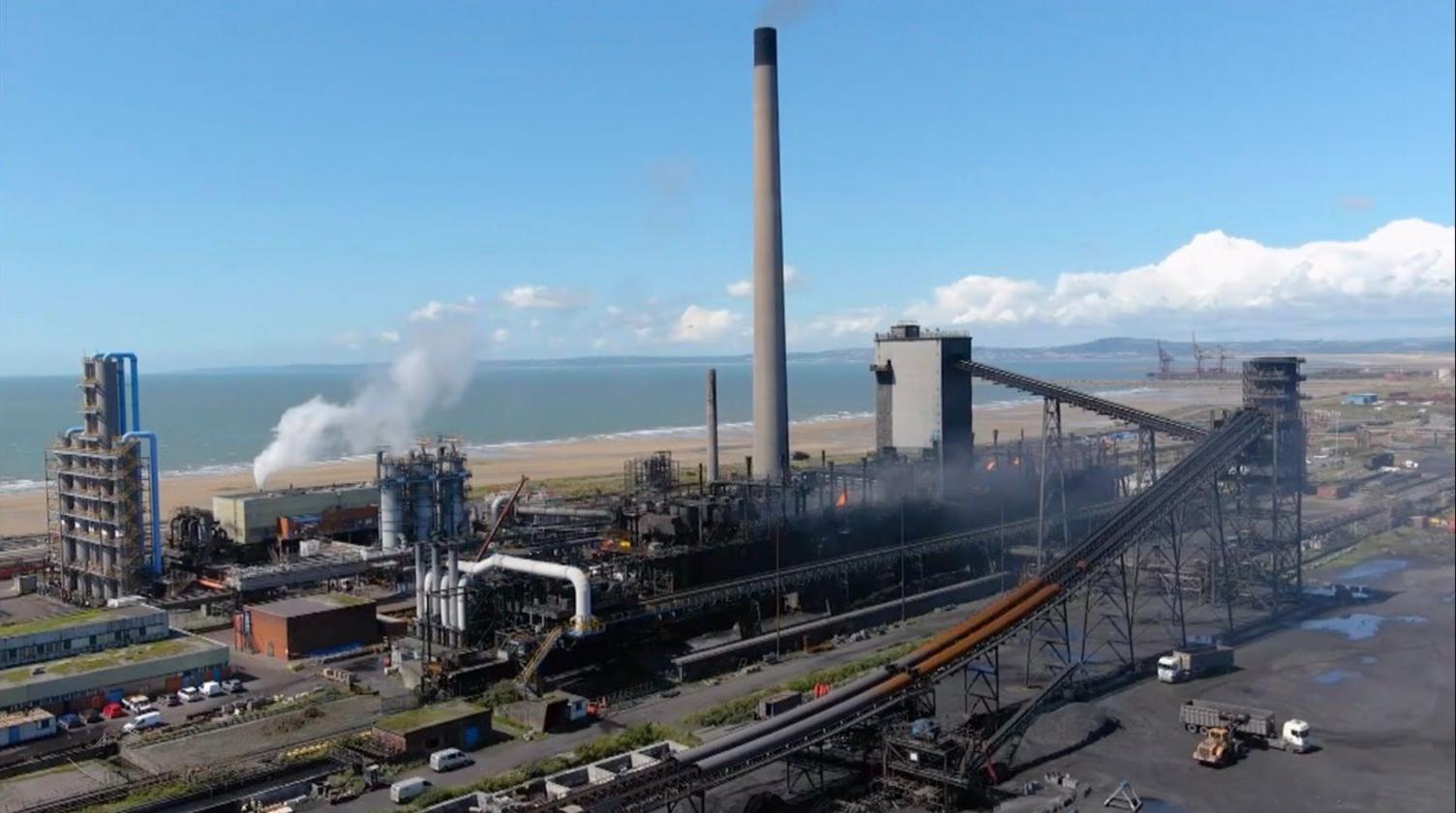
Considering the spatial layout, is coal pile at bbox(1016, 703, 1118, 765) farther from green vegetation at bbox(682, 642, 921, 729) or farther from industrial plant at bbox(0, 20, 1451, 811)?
green vegetation at bbox(682, 642, 921, 729)

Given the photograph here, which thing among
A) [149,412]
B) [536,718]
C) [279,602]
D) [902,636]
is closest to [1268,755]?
[902,636]

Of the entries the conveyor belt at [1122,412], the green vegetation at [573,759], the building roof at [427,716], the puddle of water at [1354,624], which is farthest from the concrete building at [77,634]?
the puddle of water at [1354,624]

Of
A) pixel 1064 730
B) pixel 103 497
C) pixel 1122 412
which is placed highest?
pixel 1122 412

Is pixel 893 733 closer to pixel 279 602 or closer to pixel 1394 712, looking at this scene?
pixel 1394 712

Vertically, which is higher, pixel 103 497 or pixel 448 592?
pixel 103 497

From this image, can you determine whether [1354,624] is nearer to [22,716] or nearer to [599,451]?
[22,716]

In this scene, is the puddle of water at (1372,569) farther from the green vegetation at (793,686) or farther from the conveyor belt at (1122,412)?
the green vegetation at (793,686)

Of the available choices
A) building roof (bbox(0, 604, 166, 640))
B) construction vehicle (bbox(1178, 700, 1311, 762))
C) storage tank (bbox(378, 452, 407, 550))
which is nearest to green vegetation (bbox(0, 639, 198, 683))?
building roof (bbox(0, 604, 166, 640))

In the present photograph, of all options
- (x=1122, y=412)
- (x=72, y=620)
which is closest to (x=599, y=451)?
(x=1122, y=412)
